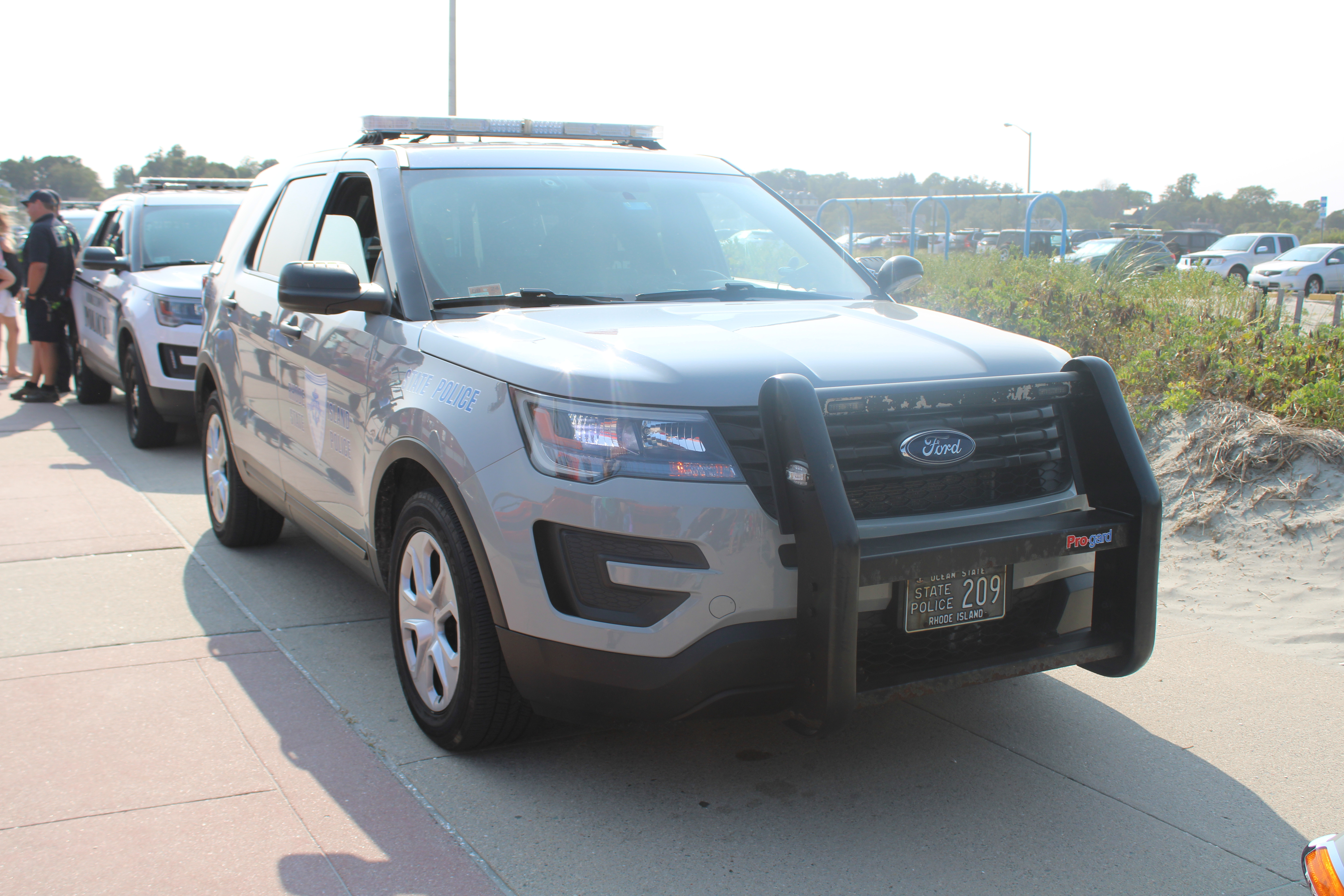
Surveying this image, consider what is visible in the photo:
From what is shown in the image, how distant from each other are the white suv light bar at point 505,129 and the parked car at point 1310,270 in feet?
90.6

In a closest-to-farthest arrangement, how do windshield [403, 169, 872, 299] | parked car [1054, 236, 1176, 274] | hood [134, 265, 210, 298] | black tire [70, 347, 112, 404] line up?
windshield [403, 169, 872, 299]
hood [134, 265, 210, 298]
parked car [1054, 236, 1176, 274]
black tire [70, 347, 112, 404]

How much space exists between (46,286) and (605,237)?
9452 mm

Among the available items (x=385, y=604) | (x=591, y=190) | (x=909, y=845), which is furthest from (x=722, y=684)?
(x=385, y=604)

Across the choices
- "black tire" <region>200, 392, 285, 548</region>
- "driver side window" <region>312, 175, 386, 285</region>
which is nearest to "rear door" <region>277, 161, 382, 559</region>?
"driver side window" <region>312, 175, 386, 285</region>

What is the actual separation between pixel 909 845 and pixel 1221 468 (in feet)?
12.9

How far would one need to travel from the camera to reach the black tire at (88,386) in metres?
11.3

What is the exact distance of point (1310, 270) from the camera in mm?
29156

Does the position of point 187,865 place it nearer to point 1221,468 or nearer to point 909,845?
point 909,845

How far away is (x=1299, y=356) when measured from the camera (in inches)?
259

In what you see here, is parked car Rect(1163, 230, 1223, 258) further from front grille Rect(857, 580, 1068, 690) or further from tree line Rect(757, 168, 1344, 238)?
front grille Rect(857, 580, 1068, 690)

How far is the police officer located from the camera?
1126cm

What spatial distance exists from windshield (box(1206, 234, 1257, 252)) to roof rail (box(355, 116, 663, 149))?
3276cm

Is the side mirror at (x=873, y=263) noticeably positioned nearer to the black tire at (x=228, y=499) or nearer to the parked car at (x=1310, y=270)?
the black tire at (x=228, y=499)

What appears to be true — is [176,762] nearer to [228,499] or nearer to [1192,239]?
[228,499]
